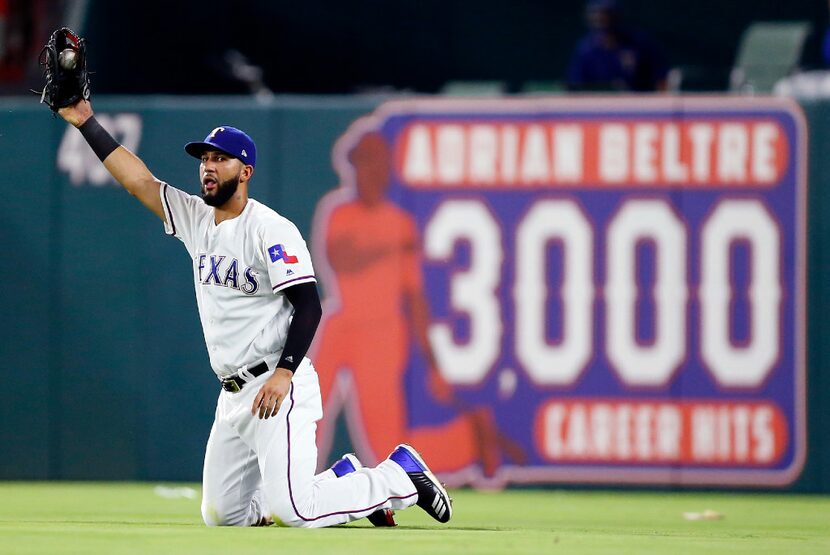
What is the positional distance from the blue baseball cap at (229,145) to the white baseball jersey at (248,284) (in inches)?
10.4

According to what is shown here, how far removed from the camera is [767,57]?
11.9 m

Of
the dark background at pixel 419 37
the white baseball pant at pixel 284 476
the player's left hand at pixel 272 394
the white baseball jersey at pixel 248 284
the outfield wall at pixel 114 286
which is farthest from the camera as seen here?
the dark background at pixel 419 37

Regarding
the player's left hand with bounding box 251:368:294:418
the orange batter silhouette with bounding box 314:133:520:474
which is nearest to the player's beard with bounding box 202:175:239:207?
the player's left hand with bounding box 251:368:294:418

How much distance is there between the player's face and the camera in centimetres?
705

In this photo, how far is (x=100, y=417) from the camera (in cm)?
1035

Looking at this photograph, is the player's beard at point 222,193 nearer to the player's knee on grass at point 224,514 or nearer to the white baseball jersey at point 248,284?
the white baseball jersey at point 248,284

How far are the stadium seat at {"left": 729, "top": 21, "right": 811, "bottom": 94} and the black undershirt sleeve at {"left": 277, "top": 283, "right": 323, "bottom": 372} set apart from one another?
16.7 ft

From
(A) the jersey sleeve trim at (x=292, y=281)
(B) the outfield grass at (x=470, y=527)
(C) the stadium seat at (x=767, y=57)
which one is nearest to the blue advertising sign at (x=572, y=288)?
(B) the outfield grass at (x=470, y=527)

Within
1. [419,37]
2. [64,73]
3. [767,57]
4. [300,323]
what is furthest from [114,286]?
[419,37]

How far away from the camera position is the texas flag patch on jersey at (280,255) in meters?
6.93

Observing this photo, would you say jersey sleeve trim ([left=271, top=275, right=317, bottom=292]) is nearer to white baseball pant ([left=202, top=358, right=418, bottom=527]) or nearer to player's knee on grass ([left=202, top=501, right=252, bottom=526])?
white baseball pant ([left=202, top=358, right=418, bottom=527])

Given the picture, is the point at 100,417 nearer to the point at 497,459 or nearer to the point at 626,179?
the point at 497,459

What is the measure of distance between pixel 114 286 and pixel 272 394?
153 inches

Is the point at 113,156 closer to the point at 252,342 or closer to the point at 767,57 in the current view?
the point at 252,342
